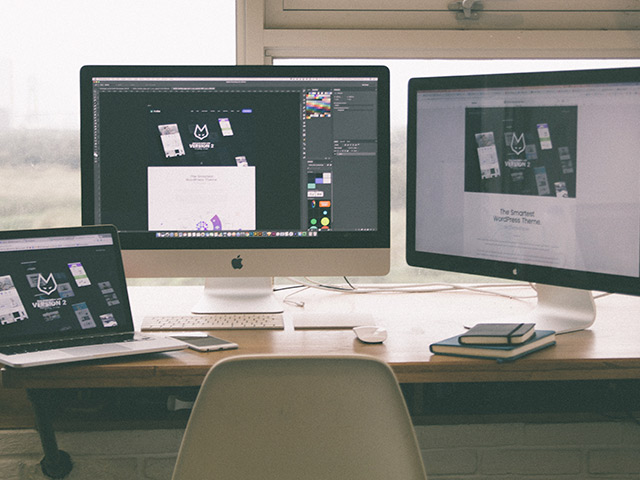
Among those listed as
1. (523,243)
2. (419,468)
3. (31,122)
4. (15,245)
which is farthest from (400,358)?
(31,122)

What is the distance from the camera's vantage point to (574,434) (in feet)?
5.63

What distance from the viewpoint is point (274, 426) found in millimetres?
844

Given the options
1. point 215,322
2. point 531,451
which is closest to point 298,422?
point 215,322

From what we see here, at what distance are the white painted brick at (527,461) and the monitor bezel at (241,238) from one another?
645mm

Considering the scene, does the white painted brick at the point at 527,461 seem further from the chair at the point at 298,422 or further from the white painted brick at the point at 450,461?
the chair at the point at 298,422

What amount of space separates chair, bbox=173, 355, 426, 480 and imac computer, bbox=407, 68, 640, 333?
630 mm

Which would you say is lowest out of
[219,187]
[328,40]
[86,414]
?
[86,414]

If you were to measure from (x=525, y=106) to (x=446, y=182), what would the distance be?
0.23 m

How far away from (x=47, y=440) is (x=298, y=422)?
2.38 feet

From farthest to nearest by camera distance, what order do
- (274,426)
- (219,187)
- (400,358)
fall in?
(219,187)
(400,358)
(274,426)

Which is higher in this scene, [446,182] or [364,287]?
[446,182]

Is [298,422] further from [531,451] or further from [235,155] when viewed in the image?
[531,451]

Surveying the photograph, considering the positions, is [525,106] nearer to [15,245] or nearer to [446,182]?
[446,182]

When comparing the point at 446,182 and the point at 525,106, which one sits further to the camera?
the point at 446,182
